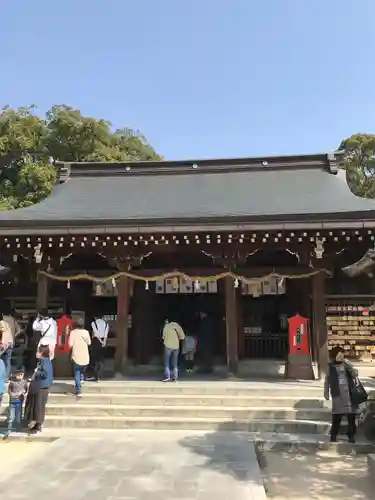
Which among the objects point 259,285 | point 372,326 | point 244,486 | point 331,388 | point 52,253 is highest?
point 52,253

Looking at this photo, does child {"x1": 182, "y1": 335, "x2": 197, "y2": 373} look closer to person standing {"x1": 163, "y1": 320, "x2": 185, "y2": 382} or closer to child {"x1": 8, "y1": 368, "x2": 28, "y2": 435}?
person standing {"x1": 163, "y1": 320, "x2": 185, "y2": 382}

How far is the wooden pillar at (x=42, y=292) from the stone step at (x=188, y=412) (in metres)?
2.82

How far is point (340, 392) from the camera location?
675cm

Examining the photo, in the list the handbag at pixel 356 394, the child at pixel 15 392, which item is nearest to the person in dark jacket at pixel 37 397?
the child at pixel 15 392

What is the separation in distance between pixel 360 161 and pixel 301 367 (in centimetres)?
2745

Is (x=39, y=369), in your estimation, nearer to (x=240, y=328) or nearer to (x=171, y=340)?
(x=171, y=340)

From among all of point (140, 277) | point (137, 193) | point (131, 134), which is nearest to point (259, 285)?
point (140, 277)

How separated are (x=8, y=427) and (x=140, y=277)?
430 centimetres

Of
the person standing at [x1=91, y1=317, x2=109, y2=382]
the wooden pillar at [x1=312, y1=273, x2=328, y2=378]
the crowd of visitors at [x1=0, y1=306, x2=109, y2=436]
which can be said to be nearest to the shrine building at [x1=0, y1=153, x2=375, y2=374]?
the wooden pillar at [x1=312, y1=273, x2=328, y2=378]

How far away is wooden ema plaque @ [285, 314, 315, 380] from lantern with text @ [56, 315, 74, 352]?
5175mm

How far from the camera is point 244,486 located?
4922 mm

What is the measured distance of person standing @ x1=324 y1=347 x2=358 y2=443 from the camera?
6.67 meters

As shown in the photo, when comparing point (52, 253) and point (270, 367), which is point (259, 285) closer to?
point (270, 367)

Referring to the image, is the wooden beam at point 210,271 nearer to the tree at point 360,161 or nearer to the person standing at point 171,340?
the person standing at point 171,340
